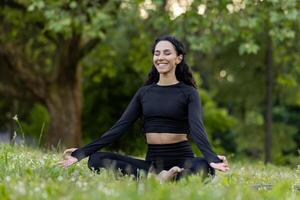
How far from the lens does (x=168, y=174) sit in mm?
6887

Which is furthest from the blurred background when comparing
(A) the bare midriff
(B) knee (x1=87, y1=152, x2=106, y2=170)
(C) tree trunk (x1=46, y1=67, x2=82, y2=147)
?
(B) knee (x1=87, y1=152, x2=106, y2=170)

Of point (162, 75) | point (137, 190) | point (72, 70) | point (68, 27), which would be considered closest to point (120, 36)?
point (72, 70)

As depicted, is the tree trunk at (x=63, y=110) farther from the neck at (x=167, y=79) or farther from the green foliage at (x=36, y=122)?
the neck at (x=167, y=79)

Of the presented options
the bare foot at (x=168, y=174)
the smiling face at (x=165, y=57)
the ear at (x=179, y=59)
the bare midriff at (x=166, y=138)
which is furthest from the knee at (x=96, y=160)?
the ear at (x=179, y=59)

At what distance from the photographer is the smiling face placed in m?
7.84

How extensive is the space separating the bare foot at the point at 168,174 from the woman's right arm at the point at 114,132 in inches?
36.9

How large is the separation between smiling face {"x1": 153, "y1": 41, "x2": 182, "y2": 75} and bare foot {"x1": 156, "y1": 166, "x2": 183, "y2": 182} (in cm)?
137

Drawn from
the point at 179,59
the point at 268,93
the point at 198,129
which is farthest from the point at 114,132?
the point at 268,93

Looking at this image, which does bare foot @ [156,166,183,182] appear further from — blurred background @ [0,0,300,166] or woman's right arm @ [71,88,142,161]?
blurred background @ [0,0,300,166]

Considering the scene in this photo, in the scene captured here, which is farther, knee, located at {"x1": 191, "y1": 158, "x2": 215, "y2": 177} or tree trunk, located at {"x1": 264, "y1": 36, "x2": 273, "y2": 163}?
tree trunk, located at {"x1": 264, "y1": 36, "x2": 273, "y2": 163}

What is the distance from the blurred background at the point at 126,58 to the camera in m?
15.2

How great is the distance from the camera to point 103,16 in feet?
49.6

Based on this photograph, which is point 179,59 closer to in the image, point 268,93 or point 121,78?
point 121,78

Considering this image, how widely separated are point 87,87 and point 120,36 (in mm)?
2712
